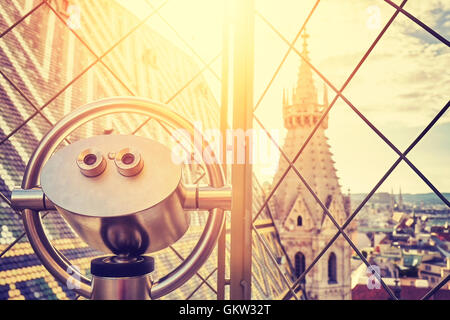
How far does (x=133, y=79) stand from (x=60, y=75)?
9.83 ft

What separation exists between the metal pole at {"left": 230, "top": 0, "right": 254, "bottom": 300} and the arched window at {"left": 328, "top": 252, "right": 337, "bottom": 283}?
25.7 metres

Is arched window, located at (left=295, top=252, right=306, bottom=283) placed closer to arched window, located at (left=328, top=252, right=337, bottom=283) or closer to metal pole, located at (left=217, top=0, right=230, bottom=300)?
arched window, located at (left=328, top=252, right=337, bottom=283)

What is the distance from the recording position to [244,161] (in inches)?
45.6

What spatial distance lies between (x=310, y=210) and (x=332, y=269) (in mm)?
3952

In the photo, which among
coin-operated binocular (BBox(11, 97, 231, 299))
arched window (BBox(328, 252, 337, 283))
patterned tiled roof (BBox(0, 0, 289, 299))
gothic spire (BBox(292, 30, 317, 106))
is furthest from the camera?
gothic spire (BBox(292, 30, 317, 106))

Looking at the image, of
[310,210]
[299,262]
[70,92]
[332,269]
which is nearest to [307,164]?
[310,210]

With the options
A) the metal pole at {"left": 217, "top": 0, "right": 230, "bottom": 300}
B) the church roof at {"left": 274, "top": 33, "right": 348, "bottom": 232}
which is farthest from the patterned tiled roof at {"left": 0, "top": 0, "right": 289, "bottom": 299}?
the church roof at {"left": 274, "top": 33, "right": 348, "bottom": 232}

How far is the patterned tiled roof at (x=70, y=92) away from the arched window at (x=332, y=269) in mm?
6609

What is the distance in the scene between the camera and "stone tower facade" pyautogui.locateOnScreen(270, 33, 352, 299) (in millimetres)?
24906

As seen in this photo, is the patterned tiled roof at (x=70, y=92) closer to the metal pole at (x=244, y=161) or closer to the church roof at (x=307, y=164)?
the metal pole at (x=244, y=161)

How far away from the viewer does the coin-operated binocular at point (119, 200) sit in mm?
555

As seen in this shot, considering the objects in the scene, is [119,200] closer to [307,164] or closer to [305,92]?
[305,92]

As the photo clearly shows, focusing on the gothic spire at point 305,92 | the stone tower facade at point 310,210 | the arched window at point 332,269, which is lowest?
the arched window at point 332,269

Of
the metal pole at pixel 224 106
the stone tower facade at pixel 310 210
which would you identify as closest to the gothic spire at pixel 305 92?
the stone tower facade at pixel 310 210
